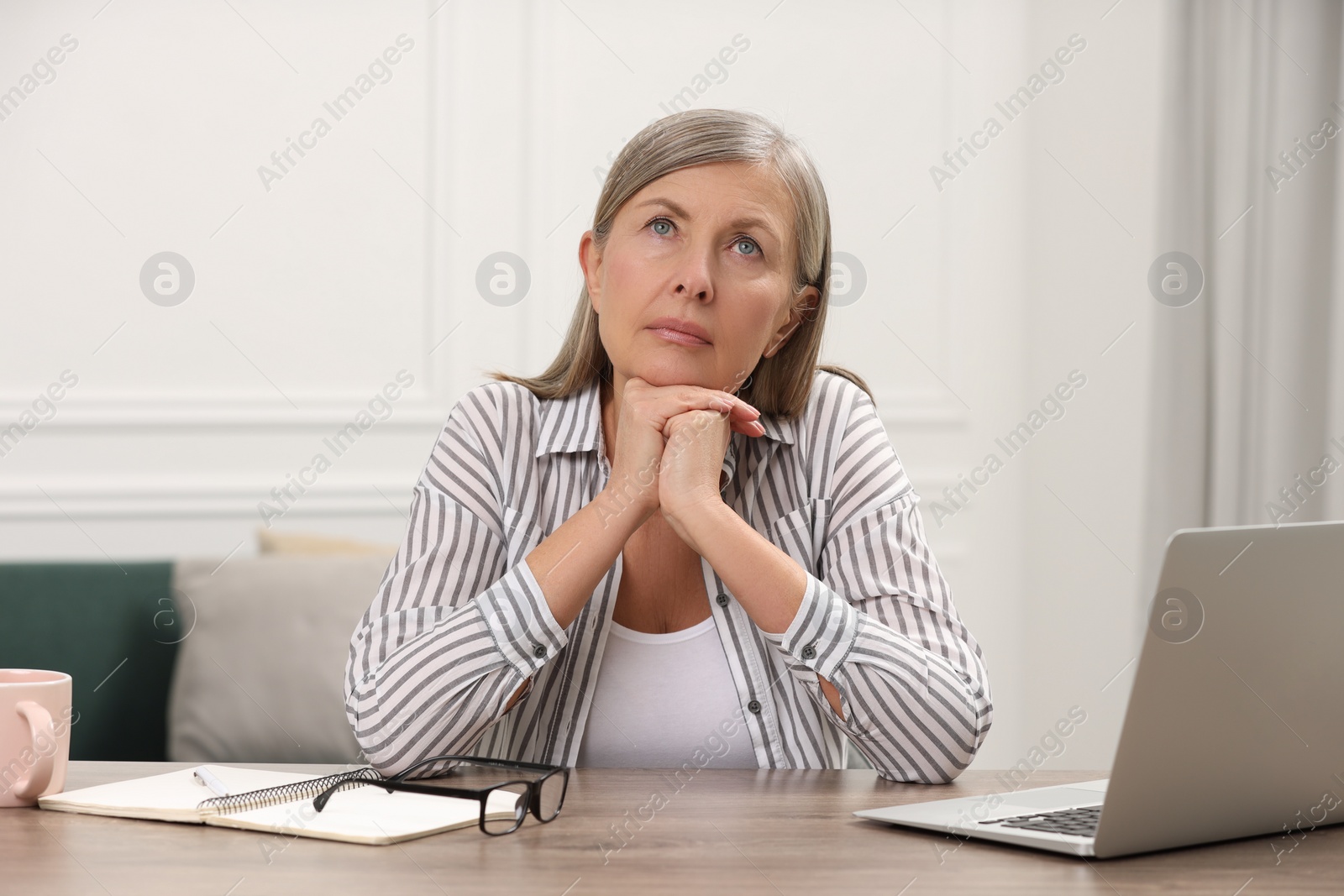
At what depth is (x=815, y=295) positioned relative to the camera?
5.07ft

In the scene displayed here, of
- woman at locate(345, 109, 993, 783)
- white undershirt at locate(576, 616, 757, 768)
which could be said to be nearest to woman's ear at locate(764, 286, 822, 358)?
woman at locate(345, 109, 993, 783)

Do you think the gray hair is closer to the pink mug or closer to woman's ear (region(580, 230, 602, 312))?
woman's ear (region(580, 230, 602, 312))

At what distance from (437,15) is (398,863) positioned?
8.29ft

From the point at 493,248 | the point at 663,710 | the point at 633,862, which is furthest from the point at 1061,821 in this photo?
the point at 493,248

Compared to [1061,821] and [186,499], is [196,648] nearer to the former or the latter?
[186,499]

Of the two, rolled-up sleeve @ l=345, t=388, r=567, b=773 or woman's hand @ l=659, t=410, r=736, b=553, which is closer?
rolled-up sleeve @ l=345, t=388, r=567, b=773

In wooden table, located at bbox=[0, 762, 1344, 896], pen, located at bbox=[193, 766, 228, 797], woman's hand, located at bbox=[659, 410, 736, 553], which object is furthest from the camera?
woman's hand, located at bbox=[659, 410, 736, 553]

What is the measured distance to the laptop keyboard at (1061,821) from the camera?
87 centimetres

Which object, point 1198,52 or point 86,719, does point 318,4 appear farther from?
point 1198,52

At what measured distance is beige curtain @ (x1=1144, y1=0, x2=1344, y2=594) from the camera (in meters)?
2.51

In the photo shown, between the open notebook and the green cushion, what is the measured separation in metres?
1.18

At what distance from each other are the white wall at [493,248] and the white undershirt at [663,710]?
1594 mm

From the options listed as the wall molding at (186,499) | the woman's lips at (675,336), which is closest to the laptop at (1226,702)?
the woman's lips at (675,336)

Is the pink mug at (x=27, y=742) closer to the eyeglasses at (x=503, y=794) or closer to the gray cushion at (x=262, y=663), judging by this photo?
the eyeglasses at (x=503, y=794)
